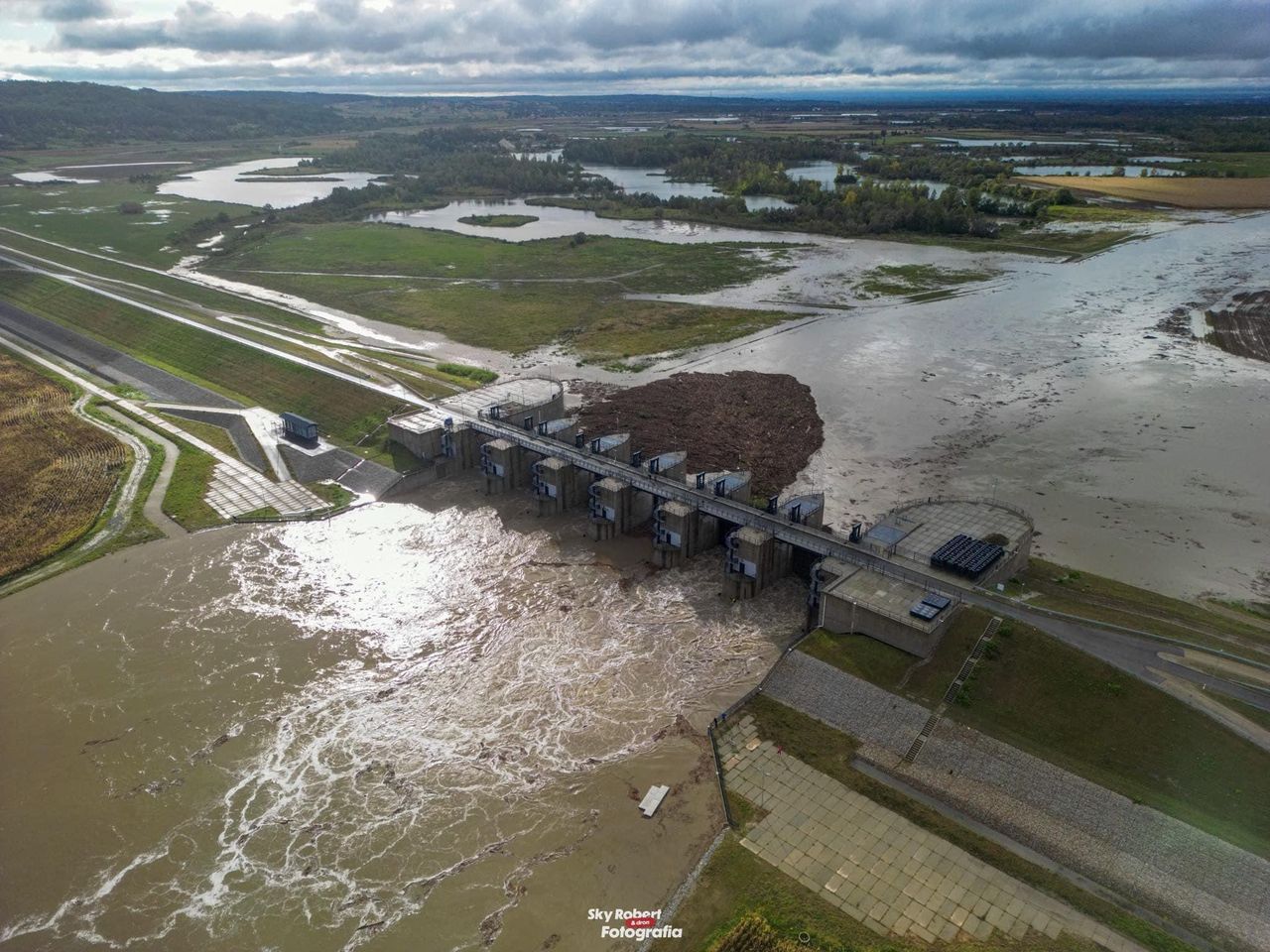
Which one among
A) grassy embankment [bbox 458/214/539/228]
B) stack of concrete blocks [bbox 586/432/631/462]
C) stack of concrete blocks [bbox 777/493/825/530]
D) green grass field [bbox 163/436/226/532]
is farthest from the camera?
grassy embankment [bbox 458/214/539/228]

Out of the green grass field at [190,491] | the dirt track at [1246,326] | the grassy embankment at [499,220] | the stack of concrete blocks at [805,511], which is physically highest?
the stack of concrete blocks at [805,511]

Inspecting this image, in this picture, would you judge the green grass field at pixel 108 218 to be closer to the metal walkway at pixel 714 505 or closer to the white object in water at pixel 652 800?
the metal walkway at pixel 714 505

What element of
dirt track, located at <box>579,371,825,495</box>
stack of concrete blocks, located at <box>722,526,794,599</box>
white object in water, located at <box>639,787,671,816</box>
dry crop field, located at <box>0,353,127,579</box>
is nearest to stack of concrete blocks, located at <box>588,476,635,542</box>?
dirt track, located at <box>579,371,825,495</box>

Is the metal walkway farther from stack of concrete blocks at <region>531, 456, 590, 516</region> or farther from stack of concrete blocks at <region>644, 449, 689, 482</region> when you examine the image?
stack of concrete blocks at <region>531, 456, 590, 516</region>

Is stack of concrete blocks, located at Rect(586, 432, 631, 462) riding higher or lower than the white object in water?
higher

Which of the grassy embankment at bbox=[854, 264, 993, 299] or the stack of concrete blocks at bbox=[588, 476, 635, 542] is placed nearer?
the stack of concrete blocks at bbox=[588, 476, 635, 542]

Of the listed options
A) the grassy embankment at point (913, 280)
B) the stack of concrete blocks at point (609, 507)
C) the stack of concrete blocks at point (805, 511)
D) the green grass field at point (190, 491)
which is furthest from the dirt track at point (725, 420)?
the grassy embankment at point (913, 280)

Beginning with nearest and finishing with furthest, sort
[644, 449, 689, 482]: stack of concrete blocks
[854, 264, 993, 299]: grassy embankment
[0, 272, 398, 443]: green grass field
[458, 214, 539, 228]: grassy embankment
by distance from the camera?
[644, 449, 689, 482]: stack of concrete blocks, [0, 272, 398, 443]: green grass field, [854, 264, 993, 299]: grassy embankment, [458, 214, 539, 228]: grassy embankment

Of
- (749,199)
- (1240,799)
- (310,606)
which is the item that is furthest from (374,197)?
(1240,799)
